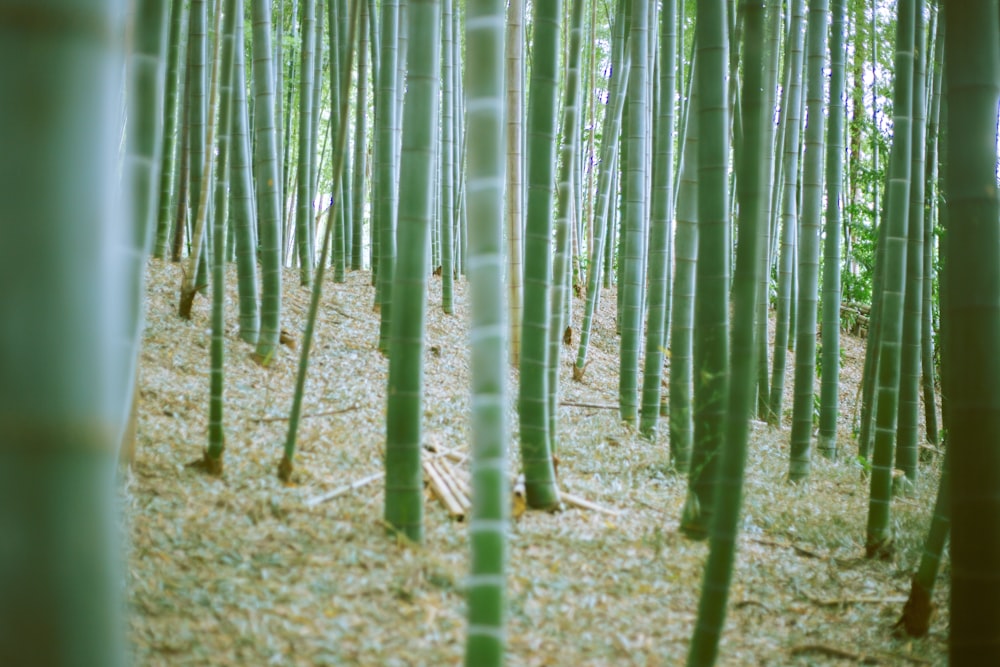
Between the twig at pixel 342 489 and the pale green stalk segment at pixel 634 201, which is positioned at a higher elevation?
the pale green stalk segment at pixel 634 201

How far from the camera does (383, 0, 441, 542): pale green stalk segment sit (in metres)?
2.57

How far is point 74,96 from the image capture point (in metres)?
0.78

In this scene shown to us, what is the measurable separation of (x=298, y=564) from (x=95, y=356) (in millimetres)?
1823

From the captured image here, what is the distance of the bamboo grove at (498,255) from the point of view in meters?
0.77

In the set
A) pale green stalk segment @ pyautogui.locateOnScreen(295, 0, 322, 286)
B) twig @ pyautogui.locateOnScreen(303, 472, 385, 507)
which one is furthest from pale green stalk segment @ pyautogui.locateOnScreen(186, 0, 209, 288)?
twig @ pyautogui.locateOnScreen(303, 472, 385, 507)

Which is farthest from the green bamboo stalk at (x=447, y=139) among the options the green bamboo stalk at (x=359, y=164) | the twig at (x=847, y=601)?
the twig at (x=847, y=601)

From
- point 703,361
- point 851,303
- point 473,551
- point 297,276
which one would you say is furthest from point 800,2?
point 851,303

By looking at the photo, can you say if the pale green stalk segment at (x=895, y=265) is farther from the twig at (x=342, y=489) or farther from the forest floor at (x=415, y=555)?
the twig at (x=342, y=489)

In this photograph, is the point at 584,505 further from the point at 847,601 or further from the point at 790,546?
the point at 847,601

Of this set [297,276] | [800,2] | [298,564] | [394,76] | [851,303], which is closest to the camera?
[298,564]

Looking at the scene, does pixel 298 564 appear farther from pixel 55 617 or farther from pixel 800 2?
pixel 800 2

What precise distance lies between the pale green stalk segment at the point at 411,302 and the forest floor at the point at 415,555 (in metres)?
0.16

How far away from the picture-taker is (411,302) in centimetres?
258

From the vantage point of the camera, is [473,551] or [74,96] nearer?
[74,96]
